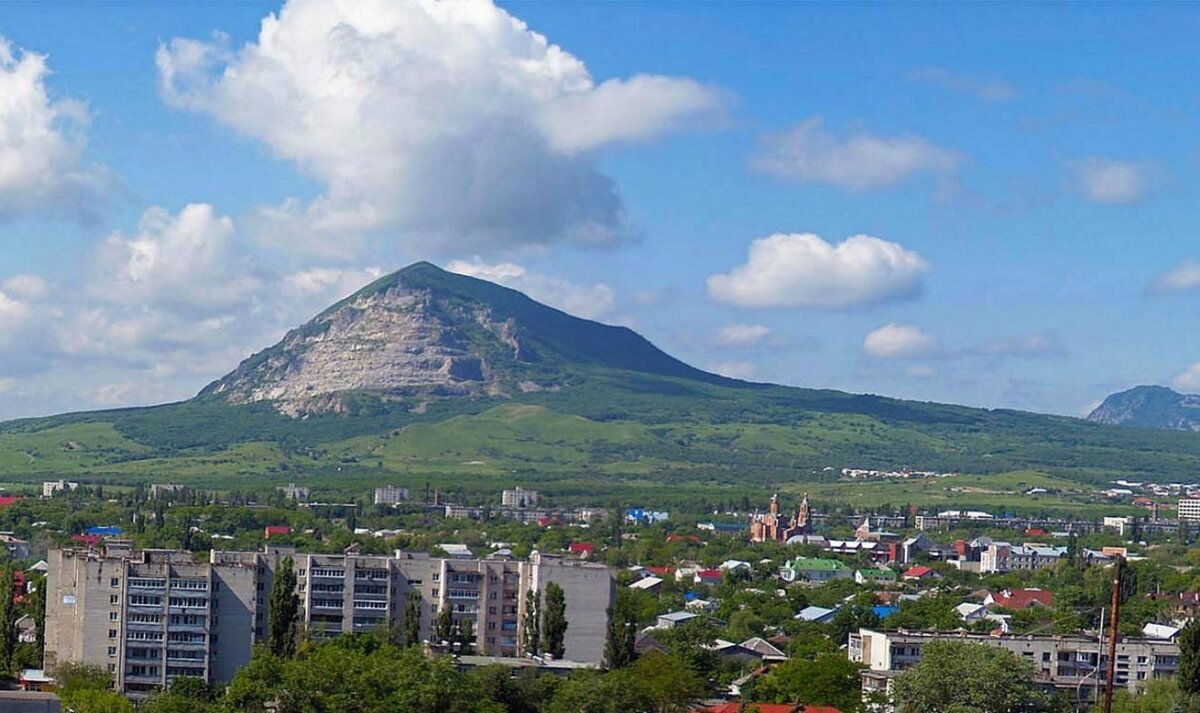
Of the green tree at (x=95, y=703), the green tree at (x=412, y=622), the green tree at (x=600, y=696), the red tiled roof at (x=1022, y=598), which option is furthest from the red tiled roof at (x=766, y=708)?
the red tiled roof at (x=1022, y=598)

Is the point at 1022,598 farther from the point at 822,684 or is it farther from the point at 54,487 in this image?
the point at 54,487

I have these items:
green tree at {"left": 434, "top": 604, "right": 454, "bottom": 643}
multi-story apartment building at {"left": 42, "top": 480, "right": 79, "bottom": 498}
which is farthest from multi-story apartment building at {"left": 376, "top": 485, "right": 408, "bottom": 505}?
green tree at {"left": 434, "top": 604, "right": 454, "bottom": 643}

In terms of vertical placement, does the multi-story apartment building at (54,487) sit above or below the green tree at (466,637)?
above

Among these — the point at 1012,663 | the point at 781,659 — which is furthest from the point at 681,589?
the point at 1012,663

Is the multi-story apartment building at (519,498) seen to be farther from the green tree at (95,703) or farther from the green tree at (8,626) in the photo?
the green tree at (95,703)

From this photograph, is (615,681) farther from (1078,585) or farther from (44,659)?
(1078,585)

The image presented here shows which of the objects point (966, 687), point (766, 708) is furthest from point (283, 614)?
point (966, 687)
